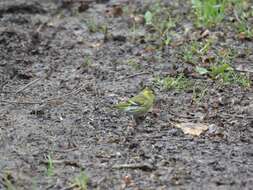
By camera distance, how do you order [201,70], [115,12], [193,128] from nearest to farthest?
[193,128], [201,70], [115,12]

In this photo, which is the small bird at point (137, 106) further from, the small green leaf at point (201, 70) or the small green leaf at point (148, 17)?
the small green leaf at point (148, 17)

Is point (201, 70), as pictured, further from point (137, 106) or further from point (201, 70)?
point (137, 106)

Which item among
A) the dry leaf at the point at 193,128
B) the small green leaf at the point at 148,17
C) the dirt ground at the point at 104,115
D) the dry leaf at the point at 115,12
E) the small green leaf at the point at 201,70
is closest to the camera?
the dirt ground at the point at 104,115

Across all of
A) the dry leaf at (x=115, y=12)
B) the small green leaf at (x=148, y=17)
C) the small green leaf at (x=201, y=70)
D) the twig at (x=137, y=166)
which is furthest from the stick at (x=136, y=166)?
the dry leaf at (x=115, y=12)

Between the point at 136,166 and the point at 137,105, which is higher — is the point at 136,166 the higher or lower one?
the lower one

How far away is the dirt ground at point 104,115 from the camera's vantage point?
Answer: 4945mm

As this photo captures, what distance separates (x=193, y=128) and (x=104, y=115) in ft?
2.87

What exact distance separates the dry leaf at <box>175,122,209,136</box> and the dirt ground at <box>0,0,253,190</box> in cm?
7

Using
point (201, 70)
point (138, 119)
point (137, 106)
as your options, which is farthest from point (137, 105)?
point (201, 70)

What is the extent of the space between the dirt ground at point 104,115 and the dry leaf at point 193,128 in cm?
7

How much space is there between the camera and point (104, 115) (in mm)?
6109

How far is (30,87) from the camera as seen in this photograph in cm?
689

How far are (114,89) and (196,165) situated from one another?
198cm

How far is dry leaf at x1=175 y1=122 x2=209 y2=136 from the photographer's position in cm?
574
